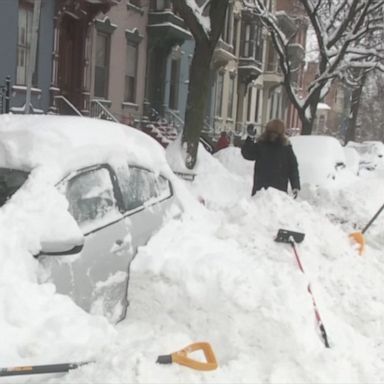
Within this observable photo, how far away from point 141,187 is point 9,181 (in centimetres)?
114

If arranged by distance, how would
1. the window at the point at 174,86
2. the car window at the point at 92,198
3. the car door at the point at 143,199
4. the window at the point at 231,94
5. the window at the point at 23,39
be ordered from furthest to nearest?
the window at the point at 231,94
the window at the point at 174,86
the window at the point at 23,39
the car door at the point at 143,199
the car window at the point at 92,198

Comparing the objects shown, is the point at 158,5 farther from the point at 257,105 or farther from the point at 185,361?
the point at 185,361

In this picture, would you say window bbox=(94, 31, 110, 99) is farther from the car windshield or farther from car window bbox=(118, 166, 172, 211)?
the car windshield

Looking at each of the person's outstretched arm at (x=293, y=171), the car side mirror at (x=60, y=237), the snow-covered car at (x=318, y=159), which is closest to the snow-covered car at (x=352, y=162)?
the snow-covered car at (x=318, y=159)

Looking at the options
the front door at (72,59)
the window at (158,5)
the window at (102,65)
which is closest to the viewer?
the front door at (72,59)

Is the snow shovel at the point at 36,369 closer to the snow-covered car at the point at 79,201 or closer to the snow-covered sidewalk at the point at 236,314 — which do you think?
the snow-covered sidewalk at the point at 236,314

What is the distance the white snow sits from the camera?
3.26 m

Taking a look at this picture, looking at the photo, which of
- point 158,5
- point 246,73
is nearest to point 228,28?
point 246,73

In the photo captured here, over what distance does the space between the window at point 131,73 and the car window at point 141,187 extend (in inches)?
631

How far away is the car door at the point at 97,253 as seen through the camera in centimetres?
371

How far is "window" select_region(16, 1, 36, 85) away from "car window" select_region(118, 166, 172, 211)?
1015 cm

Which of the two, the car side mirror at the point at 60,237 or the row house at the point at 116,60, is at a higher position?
the row house at the point at 116,60

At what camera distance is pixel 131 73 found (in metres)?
21.1

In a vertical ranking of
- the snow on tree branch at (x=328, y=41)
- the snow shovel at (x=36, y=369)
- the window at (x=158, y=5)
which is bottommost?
the snow shovel at (x=36, y=369)
